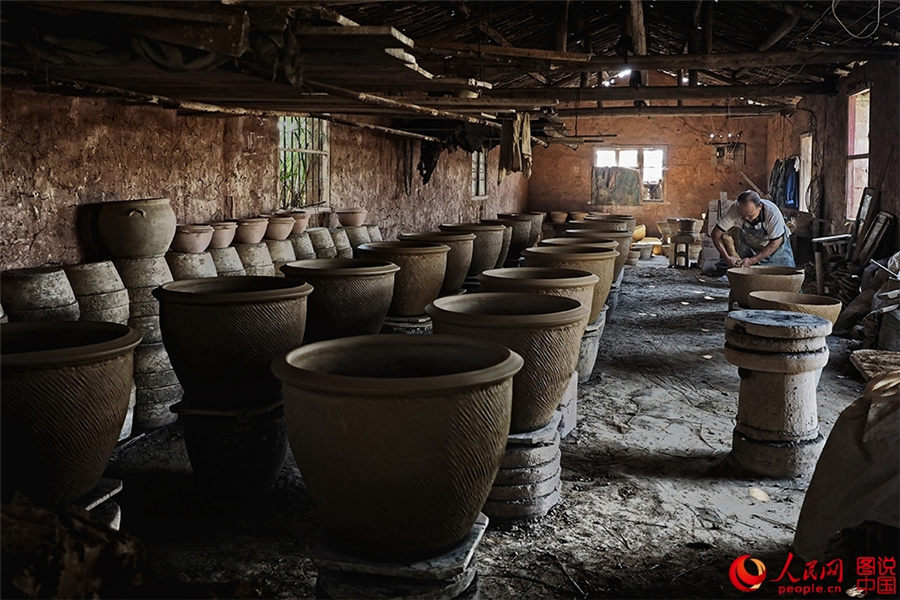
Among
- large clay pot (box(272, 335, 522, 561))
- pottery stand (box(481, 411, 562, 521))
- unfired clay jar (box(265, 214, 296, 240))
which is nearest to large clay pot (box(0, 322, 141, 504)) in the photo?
large clay pot (box(272, 335, 522, 561))

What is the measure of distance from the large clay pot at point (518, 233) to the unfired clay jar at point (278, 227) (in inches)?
137

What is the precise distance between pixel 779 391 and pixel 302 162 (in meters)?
5.13

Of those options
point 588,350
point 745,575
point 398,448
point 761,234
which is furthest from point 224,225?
point 761,234

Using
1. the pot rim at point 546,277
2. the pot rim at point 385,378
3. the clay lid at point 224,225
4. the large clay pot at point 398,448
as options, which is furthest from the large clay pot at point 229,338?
the clay lid at point 224,225

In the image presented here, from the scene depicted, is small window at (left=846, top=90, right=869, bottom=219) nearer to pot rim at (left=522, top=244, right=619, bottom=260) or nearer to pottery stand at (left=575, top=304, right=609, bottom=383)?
pot rim at (left=522, top=244, right=619, bottom=260)

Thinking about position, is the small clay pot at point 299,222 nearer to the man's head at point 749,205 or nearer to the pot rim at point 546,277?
the pot rim at point 546,277

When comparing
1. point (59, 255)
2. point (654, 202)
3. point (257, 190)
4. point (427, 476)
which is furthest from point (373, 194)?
point (654, 202)

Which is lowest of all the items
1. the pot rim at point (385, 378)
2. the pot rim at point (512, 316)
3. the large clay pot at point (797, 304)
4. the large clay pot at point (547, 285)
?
the large clay pot at point (797, 304)

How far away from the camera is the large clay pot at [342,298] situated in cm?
432

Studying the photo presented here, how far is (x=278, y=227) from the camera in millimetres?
6340

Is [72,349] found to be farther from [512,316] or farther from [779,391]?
[779,391]

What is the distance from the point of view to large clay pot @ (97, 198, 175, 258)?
15.2 feet

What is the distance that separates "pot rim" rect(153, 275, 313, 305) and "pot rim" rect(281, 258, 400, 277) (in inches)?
3.6

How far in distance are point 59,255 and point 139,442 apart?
1.20 metres
